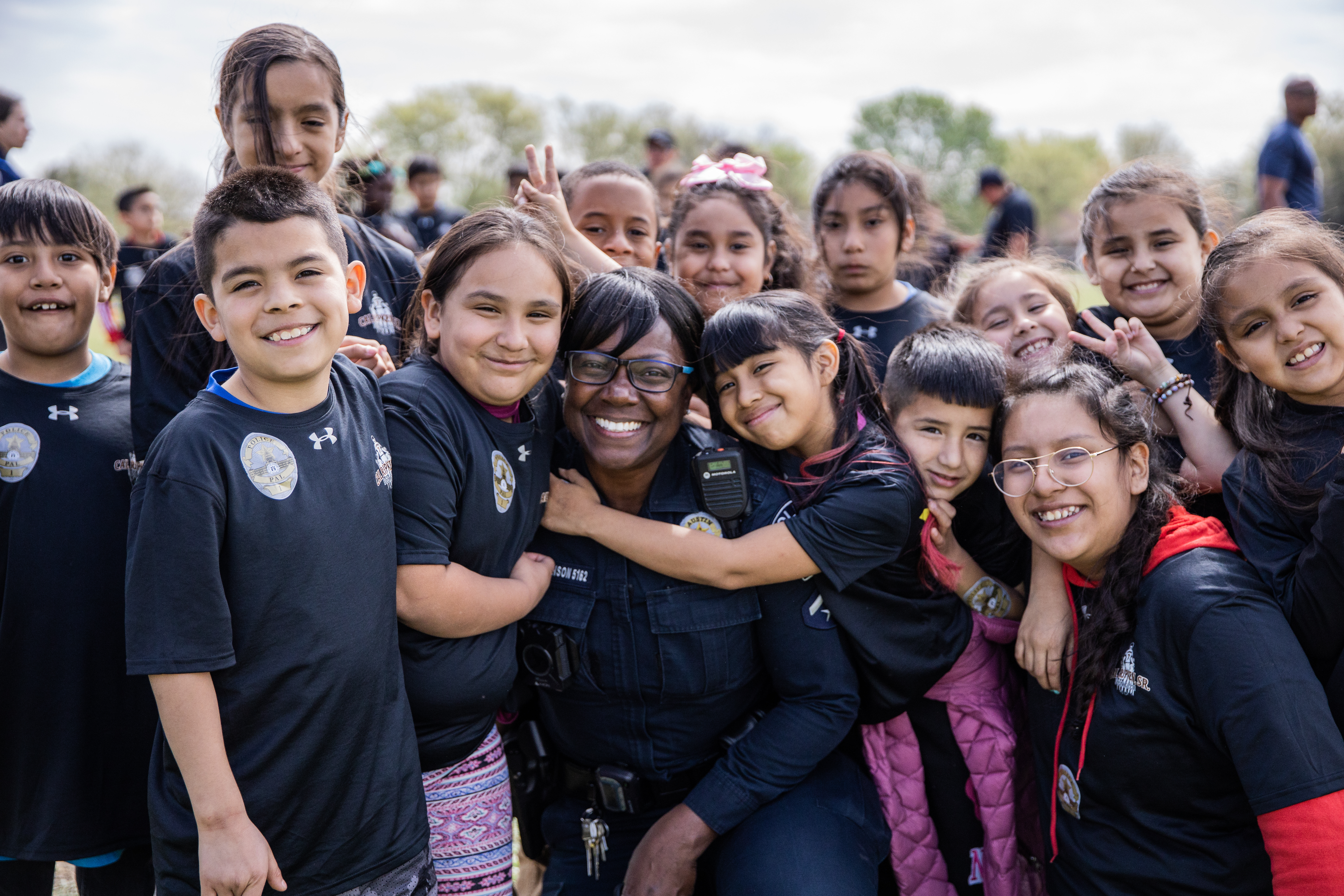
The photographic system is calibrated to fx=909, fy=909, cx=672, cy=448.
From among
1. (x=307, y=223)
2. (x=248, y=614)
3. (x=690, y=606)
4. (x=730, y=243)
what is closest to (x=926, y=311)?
(x=730, y=243)

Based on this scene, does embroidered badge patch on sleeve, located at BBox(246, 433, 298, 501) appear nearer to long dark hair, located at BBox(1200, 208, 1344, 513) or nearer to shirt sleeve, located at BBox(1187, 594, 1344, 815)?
shirt sleeve, located at BBox(1187, 594, 1344, 815)

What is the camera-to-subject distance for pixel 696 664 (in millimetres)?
2613

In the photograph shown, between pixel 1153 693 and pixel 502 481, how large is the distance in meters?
1.69

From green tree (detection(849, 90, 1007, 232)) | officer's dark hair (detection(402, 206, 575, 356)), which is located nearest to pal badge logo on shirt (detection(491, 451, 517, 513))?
officer's dark hair (detection(402, 206, 575, 356))

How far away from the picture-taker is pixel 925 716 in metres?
2.79

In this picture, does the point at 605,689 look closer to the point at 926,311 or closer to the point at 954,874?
the point at 954,874

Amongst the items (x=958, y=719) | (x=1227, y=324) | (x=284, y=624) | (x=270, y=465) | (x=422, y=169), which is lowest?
(x=958, y=719)

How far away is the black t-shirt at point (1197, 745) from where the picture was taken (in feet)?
6.39

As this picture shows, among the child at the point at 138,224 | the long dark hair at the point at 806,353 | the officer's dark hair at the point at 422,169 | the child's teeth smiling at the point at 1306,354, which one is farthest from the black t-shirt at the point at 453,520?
the officer's dark hair at the point at 422,169

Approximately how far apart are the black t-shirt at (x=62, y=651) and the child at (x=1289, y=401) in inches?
118

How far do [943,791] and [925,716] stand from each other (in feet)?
0.74

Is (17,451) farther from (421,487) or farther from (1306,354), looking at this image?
(1306,354)

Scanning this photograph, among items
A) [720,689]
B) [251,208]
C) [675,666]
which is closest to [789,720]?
[720,689]

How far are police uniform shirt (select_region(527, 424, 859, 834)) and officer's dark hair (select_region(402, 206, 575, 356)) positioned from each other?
684 millimetres
